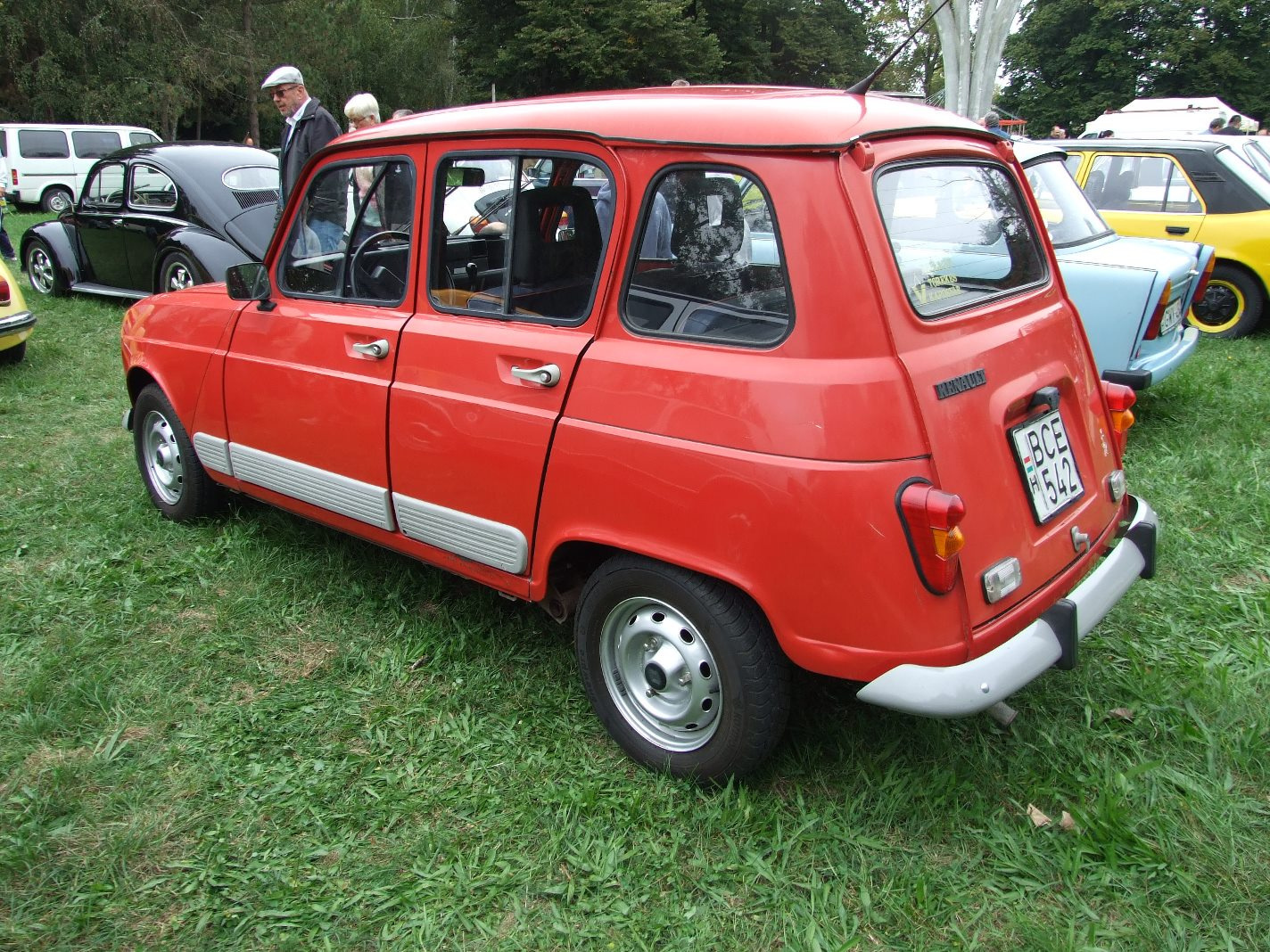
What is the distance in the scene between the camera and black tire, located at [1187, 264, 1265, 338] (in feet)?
26.8

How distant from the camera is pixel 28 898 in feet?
8.07

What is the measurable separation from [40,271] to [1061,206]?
10.5 meters

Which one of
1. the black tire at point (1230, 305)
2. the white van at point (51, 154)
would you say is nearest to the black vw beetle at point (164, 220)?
the black tire at point (1230, 305)

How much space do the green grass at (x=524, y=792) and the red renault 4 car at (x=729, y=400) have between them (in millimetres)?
334

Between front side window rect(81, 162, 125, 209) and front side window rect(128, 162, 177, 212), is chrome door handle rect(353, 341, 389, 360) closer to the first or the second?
front side window rect(128, 162, 177, 212)

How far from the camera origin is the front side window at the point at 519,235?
112 inches

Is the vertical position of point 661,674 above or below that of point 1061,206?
below

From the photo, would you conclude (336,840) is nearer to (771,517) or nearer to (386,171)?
(771,517)

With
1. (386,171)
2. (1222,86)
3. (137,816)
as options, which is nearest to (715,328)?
(386,171)

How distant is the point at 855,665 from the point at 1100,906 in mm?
897

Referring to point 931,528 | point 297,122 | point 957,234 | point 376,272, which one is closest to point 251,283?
point 376,272

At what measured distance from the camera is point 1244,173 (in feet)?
26.3

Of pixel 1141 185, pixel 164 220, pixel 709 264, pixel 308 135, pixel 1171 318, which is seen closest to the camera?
pixel 709 264

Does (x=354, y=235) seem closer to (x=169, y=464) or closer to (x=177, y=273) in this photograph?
(x=169, y=464)
